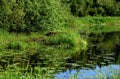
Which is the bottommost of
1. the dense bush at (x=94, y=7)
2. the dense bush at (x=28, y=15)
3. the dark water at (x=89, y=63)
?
the dense bush at (x=94, y=7)

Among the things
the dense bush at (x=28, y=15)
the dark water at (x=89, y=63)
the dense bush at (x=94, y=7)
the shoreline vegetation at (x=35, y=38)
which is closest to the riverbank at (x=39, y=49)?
the shoreline vegetation at (x=35, y=38)

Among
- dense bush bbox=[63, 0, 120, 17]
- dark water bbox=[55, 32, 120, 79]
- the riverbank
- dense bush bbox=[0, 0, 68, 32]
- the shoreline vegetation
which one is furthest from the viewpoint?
dense bush bbox=[63, 0, 120, 17]

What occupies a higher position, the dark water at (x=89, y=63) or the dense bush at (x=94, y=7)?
the dark water at (x=89, y=63)

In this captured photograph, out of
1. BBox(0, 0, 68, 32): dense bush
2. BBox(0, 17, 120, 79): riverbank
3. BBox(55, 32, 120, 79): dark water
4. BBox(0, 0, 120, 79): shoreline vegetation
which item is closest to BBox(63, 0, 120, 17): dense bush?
BBox(0, 0, 120, 79): shoreline vegetation

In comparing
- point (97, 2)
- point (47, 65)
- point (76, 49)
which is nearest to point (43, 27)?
point (76, 49)

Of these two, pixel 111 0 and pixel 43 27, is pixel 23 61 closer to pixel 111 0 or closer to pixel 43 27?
pixel 43 27

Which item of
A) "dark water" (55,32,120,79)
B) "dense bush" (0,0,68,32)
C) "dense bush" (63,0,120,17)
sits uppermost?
"dense bush" (0,0,68,32)

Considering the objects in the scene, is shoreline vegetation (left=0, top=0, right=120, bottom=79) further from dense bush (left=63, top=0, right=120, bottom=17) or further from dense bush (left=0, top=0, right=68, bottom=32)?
dense bush (left=63, top=0, right=120, bottom=17)

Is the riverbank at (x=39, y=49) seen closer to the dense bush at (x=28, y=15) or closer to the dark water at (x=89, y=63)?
the dark water at (x=89, y=63)

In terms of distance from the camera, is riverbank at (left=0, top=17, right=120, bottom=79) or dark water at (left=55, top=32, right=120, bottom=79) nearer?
dark water at (left=55, top=32, right=120, bottom=79)

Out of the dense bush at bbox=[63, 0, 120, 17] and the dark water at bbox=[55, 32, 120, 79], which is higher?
the dark water at bbox=[55, 32, 120, 79]

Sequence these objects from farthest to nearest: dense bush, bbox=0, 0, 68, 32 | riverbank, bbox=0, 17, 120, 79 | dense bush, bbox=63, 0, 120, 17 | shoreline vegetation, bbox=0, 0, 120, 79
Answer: dense bush, bbox=63, 0, 120, 17 → dense bush, bbox=0, 0, 68, 32 → shoreline vegetation, bbox=0, 0, 120, 79 → riverbank, bbox=0, 17, 120, 79

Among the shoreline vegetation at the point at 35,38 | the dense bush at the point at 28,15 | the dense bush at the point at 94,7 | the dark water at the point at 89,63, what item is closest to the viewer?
the dark water at the point at 89,63

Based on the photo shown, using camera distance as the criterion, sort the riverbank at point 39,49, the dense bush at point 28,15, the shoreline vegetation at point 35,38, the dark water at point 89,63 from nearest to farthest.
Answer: the dark water at point 89,63 < the riverbank at point 39,49 < the shoreline vegetation at point 35,38 < the dense bush at point 28,15
